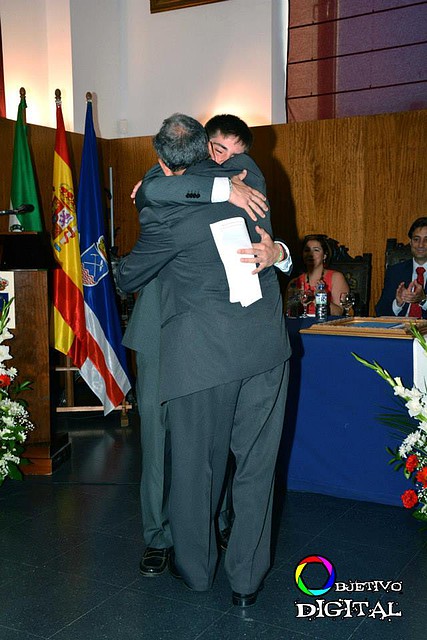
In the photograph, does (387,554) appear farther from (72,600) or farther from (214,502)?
(72,600)

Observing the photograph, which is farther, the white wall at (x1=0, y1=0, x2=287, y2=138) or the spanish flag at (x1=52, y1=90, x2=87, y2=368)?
the white wall at (x1=0, y1=0, x2=287, y2=138)

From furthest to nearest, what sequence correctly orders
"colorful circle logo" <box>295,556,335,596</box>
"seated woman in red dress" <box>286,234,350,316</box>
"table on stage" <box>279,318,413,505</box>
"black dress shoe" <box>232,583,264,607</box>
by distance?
"seated woman in red dress" <box>286,234,350,316</box>, "table on stage" <box>279,318,413,505</box>, "colorful circle logo" <box>295,556,335,596</box>, "black dress shoe" <box>232,583,264,607</box>

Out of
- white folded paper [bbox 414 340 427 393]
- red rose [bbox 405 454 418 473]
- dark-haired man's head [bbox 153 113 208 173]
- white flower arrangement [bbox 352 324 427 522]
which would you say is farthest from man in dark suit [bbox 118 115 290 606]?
white folded paper [bbox 414 340 427 393]

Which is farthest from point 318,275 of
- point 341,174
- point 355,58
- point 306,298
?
point 355,58

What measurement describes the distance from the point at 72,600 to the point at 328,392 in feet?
4.87

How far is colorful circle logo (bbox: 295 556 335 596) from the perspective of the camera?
244 centimetres

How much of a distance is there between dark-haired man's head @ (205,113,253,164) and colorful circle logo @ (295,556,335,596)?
1469 mm

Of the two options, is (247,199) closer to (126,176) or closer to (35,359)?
(35,359)

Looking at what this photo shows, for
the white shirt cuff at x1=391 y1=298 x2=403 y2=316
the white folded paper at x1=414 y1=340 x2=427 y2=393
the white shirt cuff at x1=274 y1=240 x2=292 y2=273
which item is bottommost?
the white folded paper at x1=414 y1=340 x2=427 y2=393

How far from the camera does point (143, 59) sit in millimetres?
6602

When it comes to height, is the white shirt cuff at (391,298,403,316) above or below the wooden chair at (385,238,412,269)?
below

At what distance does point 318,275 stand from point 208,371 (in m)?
2.56

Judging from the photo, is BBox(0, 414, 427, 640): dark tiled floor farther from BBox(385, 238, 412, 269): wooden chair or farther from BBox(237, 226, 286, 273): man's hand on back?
BBox(385, 238, 412, 269): wooden chair

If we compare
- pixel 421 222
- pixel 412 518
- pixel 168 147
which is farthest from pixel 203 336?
pixel 421 222
